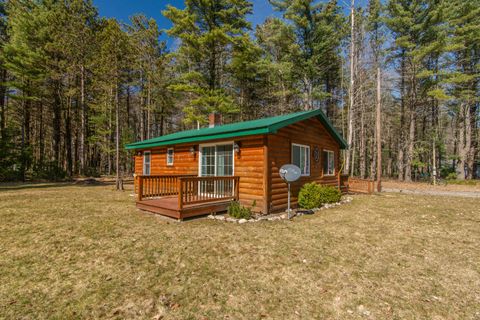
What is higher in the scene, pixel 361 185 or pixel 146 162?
pixel 146 162

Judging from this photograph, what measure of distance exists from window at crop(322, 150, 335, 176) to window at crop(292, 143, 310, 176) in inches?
70.2

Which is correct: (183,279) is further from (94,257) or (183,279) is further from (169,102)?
(169,102)

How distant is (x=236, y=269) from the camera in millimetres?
3793

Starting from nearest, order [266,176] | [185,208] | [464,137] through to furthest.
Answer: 1. [185,208]
2. [266,176]
3. [464,137]

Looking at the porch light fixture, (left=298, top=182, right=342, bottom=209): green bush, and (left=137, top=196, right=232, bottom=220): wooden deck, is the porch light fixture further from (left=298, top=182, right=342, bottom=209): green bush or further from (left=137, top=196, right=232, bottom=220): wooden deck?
(left=298, top=182, right=342, bottom=209): green bush

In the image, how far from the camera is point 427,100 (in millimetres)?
21781

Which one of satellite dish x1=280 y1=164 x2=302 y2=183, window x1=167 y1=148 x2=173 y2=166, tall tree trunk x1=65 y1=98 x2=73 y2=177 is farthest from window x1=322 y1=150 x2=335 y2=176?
tall tree trunk x1=65 y1=98 x2=73 y2=177

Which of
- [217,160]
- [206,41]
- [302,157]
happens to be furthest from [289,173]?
[206,41]

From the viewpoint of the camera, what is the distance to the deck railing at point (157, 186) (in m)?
8.48

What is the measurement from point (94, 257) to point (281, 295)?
3.41 m

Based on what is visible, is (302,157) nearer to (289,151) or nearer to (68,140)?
(289,151)

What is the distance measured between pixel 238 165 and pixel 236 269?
432cm

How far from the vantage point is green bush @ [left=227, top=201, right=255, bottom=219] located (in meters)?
6.78


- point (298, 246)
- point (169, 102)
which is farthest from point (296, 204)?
point (169, 102)
